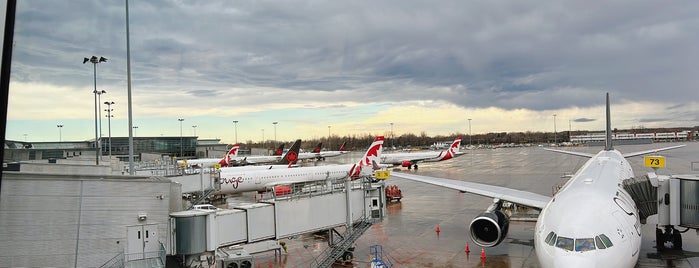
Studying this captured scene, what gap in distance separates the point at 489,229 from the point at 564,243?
7.26 meters

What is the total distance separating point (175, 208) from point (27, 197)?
4.74 meters

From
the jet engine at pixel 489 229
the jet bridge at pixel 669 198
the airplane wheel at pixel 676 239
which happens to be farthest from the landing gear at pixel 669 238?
the jet engine at pixel 489 229

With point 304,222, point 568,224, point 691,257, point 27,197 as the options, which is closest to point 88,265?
point 27,197

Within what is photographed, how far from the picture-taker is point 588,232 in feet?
38.0

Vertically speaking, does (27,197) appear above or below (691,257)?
above

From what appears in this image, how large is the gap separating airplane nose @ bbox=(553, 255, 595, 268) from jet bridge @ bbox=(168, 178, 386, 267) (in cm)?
892

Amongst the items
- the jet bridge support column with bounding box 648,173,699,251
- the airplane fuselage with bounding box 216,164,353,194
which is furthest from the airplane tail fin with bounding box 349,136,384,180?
the jet bridge support column with bounding box 648,173,699,251

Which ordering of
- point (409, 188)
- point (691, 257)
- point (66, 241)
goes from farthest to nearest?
point (409, 188)
point (691, 257)
point (66, 241)

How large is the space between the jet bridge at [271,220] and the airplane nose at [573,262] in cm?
892

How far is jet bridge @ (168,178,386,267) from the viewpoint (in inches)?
503

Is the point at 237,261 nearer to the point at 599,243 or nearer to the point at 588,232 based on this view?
the point at 588,232

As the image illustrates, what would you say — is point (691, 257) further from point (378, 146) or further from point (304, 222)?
point (378, 146)

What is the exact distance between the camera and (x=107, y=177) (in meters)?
11.6

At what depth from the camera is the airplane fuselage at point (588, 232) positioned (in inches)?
439
